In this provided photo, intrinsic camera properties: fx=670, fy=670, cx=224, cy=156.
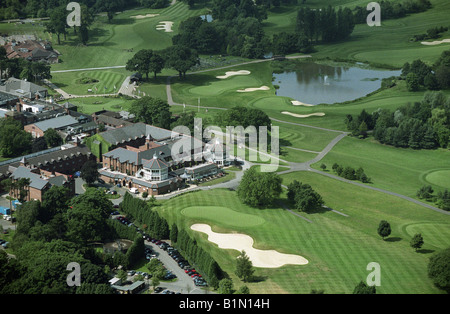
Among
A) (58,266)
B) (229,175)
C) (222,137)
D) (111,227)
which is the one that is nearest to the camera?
(58,266)

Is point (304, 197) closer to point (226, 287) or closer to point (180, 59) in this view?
point (226, 287)

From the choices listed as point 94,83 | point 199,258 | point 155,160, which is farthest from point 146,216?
point 94,83

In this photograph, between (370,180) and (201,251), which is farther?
(370,180)

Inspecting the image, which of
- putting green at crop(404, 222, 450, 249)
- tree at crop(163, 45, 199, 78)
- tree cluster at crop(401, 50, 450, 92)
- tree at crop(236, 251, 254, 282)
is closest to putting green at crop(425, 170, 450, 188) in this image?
putting green at crop(404, 222, 450, 249)

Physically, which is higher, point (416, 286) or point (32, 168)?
point (32, 168)

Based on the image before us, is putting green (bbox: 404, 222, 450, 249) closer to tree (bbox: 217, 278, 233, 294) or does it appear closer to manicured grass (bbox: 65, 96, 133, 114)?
tree (bbox: 217, 278, 233, 294)

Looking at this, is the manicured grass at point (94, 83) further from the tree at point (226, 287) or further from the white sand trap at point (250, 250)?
the tree at point (226, 287)

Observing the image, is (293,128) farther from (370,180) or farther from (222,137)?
(370,180)

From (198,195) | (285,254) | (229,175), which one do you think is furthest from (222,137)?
(285,254)
